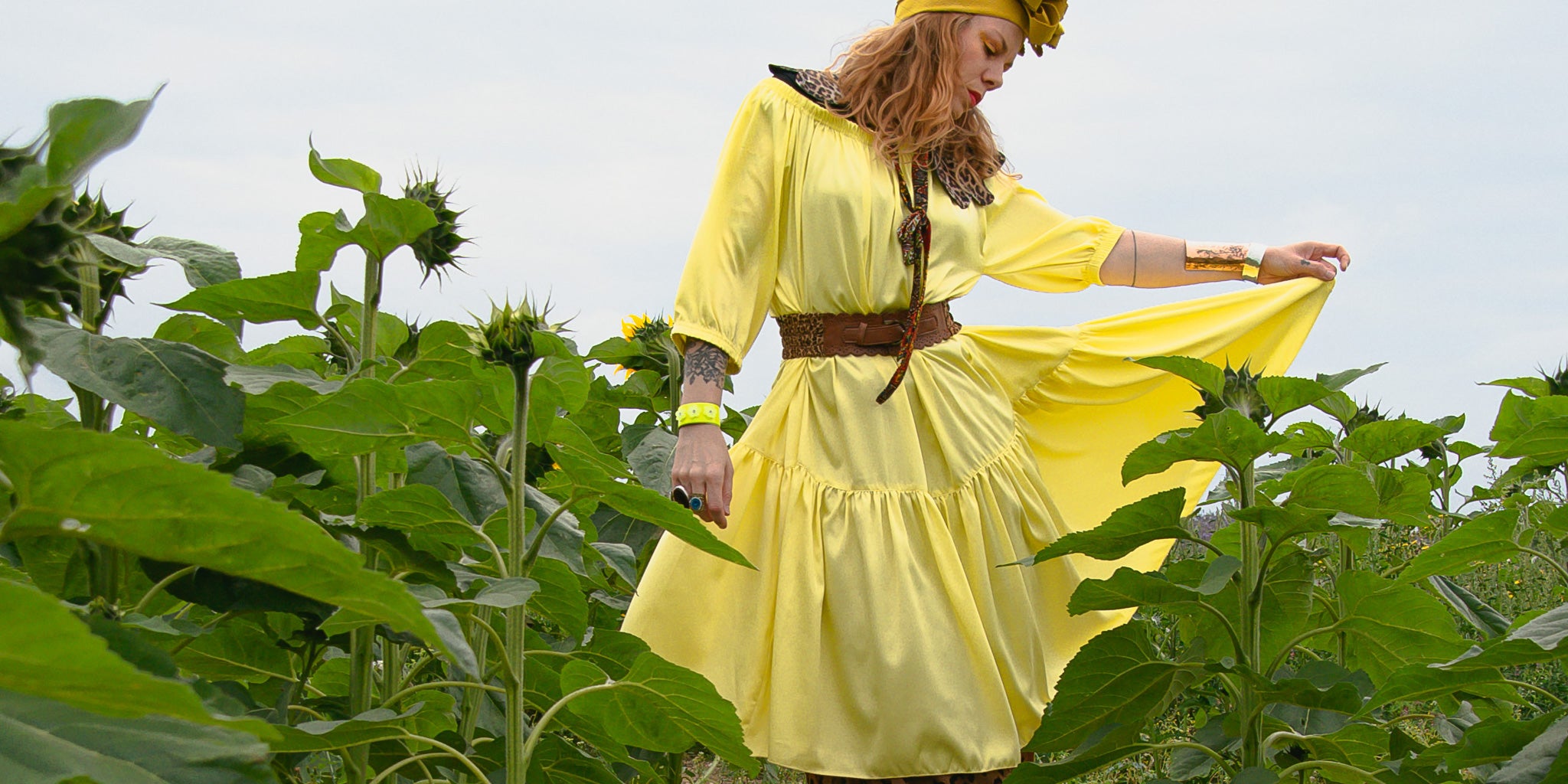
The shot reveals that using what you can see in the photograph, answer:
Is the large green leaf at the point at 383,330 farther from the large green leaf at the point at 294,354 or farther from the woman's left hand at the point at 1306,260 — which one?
the woman's left hand at the point at 1306,260

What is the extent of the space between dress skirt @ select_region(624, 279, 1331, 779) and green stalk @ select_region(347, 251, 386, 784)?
0.61 metres

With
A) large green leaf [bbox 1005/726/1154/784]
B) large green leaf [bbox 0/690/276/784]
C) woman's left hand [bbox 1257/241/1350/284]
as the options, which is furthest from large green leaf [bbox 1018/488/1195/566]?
large green leaf [bbox 0/690/276/784]

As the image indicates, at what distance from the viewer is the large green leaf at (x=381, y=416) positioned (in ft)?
5.51

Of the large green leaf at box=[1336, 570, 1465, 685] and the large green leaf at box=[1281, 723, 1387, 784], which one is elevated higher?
the large green leaf at box=[1336, 570, 1465, 685]

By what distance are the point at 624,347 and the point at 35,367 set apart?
188cm

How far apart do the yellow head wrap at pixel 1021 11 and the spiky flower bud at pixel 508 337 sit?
1328 millimetres

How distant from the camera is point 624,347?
123 inches

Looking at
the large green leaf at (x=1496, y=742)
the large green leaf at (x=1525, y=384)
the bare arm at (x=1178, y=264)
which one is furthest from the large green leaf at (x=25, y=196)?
the large green leaf at (x=1525, y=384)

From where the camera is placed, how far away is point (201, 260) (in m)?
2.00

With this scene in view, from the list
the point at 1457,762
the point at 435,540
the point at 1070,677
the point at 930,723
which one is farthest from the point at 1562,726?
the point at 435,540

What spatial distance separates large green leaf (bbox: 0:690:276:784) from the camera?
2.41 ft

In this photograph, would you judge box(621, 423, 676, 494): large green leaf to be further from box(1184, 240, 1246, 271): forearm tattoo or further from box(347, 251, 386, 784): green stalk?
box(1184, 240, 1246, 271): forearm tattoo

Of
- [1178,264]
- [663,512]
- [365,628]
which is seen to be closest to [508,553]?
[365,628]

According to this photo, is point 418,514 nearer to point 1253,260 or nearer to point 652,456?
point 652,456
